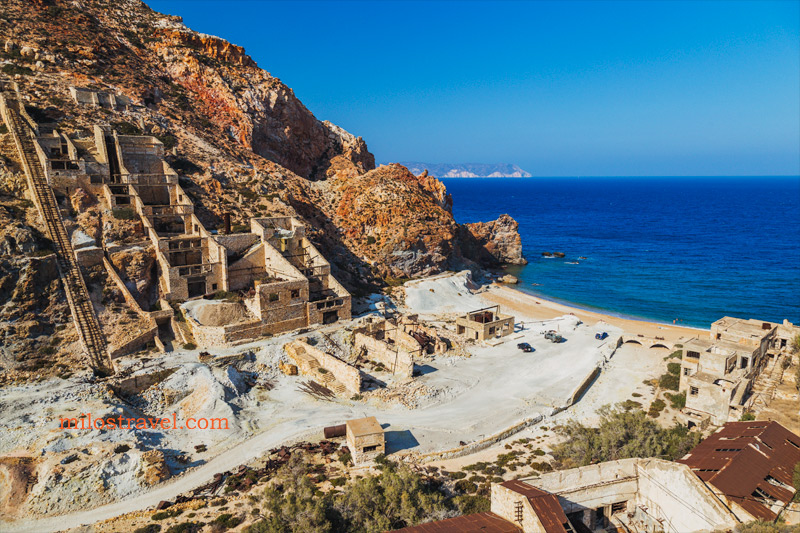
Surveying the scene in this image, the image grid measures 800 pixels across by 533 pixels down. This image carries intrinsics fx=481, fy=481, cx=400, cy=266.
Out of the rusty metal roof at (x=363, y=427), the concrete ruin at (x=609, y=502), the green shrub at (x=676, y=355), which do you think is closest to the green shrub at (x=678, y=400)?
the green shrub at (x=676, y=355)

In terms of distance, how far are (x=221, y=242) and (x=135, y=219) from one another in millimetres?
8066

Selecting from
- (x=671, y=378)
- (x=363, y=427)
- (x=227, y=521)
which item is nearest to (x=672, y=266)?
(x=671, y=378)

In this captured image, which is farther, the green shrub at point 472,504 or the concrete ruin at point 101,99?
the concrete ruin at point 101,99

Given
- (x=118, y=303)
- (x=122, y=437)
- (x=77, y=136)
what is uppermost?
(x=77, y=136)

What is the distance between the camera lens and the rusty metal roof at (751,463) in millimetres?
20234

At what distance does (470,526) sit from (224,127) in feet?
216

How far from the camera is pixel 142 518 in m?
22.5

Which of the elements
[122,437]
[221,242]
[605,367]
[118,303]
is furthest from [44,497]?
[605,367]

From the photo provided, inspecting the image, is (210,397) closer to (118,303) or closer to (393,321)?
(118,303)

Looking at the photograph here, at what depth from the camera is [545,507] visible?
19.2 metres

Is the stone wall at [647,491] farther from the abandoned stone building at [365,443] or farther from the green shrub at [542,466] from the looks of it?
the abandoned stone building at [365,443]

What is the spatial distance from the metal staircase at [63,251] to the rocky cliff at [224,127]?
4.83 m

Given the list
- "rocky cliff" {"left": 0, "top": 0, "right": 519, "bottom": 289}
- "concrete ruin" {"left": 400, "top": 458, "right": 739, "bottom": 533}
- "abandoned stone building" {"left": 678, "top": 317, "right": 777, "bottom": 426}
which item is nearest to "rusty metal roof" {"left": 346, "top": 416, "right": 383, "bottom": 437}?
"concrete ruin" {"left": 400, "top": 458, "right": 739, "bottom": 533}

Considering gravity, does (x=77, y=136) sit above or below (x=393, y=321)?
above
